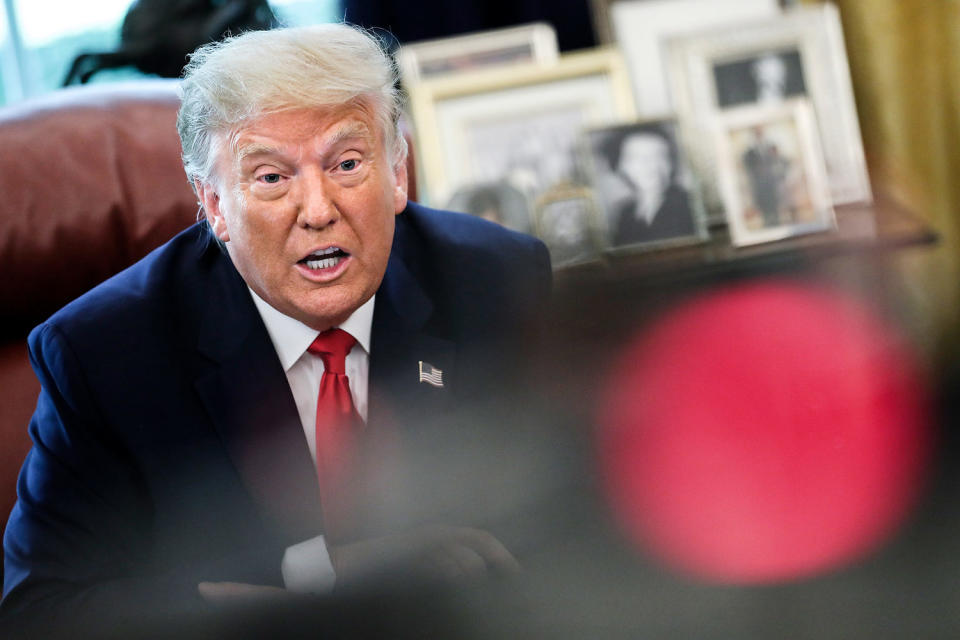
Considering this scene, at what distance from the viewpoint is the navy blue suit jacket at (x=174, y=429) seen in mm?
708

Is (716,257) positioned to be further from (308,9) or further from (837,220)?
(308,9)

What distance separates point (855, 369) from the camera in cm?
130

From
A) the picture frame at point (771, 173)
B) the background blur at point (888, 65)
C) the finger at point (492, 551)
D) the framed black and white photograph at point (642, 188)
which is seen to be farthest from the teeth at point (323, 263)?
the background blur at point (888, 65)

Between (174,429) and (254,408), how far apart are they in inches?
2.5

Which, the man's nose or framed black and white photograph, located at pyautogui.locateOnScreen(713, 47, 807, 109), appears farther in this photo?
framed black and white photograph, located at pyautogui.locateOnScreen(713, 47, 807, 109)

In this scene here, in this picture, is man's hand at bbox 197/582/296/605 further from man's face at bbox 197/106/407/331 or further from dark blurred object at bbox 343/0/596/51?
dark blurred object at bbox 343/0/596/51

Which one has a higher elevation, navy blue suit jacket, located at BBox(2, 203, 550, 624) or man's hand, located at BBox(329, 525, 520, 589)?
navy blue suit jacket, located at BBox(2, 203, 550, 624)

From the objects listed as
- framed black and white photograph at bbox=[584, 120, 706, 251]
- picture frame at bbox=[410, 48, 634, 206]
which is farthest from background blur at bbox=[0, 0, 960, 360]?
framed black and white photograph at bbox=[584, 120, 706, 251]

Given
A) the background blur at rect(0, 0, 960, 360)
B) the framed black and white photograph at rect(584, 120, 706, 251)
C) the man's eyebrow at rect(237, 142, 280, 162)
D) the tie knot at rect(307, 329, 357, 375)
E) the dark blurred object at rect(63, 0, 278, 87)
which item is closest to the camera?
the man's eyebrow at rect(237, 142, 280, 162)

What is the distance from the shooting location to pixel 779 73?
139 cm

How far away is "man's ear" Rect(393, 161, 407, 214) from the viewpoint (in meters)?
0.75

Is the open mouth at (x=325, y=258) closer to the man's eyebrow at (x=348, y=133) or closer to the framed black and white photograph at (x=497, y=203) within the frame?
the man's eyebrow at (x=348, y=133)

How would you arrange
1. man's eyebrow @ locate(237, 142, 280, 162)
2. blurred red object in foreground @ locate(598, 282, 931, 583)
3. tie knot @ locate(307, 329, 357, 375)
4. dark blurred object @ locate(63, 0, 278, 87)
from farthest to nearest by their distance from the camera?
dark blurred object @ locate(63, 0, 278, 87), blurred red object in foreground @ locate(598, 282, 931, 583), tie knot @ locate(307, 329, 357, 375), man's eyebrow @ locate(237, 142, 280, 162)

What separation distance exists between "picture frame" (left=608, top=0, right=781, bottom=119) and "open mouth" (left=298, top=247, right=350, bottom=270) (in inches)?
30.8
